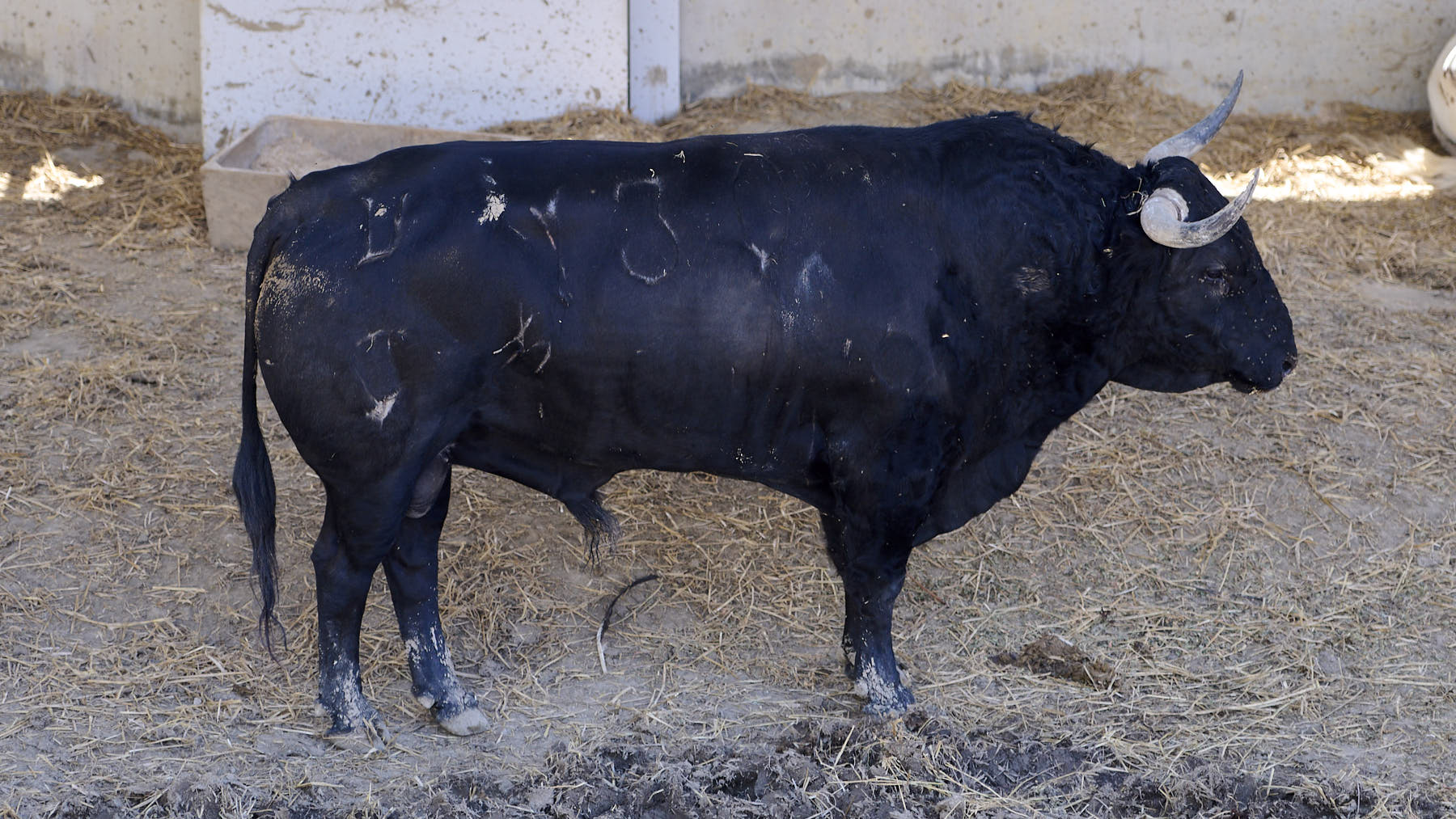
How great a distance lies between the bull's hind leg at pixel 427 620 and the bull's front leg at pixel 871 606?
3.52 feet

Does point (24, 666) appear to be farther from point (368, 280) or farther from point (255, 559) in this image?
point (368, 280)

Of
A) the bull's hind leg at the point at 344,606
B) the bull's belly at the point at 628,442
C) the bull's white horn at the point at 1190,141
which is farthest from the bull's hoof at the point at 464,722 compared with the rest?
the bull's white horn at the point at 1190,141

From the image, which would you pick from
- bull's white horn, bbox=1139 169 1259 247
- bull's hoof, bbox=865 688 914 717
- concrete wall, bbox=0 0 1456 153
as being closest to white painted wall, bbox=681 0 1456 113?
concrete wall, bbox=0 0 1456 153

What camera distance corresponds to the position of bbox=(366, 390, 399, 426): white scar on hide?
10.6 feet

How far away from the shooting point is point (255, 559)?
141 inches

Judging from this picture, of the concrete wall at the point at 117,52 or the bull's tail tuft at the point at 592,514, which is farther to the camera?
the concrete wall at the point at 117,52

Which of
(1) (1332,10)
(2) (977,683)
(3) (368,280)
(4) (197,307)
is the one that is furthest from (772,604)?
(1) (1332,10)

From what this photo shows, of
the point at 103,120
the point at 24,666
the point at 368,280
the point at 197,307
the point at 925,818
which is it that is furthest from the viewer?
the point at 103,120

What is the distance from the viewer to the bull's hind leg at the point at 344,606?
3.44 m

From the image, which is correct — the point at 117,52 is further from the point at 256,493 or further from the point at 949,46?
the point at 256,493

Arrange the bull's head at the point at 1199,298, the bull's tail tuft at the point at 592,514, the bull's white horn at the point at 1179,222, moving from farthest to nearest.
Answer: the bull's tail tuft at the point at 592,514
the bull's head at the point at 1199,298
the bull's white horn at the point at 1179,222

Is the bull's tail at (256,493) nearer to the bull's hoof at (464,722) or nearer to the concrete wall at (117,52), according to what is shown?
the bull's hoof at (464,722)

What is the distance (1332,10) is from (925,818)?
21.7 ft

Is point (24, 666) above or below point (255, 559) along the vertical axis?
below
